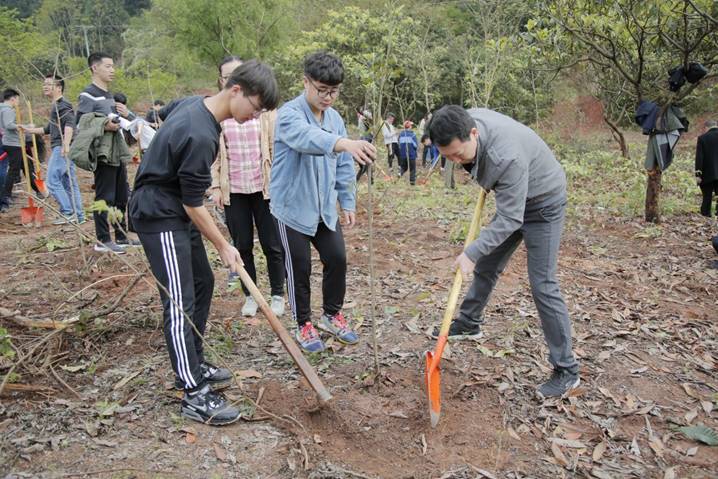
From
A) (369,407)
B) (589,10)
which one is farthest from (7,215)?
(589,10)

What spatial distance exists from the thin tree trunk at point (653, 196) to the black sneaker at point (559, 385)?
15.8 feet

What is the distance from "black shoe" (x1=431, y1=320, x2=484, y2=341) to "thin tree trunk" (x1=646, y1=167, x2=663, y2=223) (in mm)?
4548

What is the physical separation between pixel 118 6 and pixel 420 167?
3028 centimetres

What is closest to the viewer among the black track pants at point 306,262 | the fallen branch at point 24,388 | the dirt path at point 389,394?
the dirt path at point 389,394

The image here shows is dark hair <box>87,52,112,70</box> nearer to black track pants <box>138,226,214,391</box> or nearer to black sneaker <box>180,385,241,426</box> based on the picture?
black track pants <box>138,226,214,391</box>

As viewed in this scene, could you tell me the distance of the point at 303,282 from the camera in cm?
356

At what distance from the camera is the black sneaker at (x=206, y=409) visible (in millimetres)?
2817

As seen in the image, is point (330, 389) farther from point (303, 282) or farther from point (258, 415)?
point (303, 282)

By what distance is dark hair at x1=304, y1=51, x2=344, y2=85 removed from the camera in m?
3.07

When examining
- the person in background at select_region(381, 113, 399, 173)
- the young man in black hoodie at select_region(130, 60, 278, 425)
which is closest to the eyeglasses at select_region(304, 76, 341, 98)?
the young man in black hoodie at select_region(130, 60, 278, 425)

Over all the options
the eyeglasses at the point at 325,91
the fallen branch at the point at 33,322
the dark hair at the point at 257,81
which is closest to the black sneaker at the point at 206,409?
the fallen branch at the point at 33,322

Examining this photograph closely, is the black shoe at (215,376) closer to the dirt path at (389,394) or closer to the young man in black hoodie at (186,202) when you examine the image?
the dirt path at (389,394)

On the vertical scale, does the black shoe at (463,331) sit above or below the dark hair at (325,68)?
below

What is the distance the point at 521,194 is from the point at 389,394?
1.33 m
